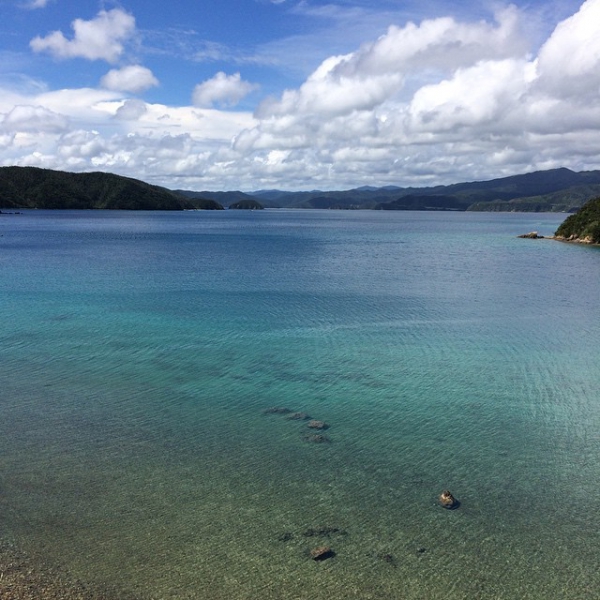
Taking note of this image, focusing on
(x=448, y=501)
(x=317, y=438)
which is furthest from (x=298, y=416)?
(x=448, y=501)

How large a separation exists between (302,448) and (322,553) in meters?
6.31

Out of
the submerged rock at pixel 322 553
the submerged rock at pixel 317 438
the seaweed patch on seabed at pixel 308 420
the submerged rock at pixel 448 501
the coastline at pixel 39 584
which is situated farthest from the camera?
the seaweed patch on seabed at pixel 308 420

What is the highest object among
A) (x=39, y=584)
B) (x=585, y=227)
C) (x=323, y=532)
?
(x=585, y=227)

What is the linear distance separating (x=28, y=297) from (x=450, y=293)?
41.1 metres

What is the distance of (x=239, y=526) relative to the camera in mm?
14898

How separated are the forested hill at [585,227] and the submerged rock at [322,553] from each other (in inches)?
5050

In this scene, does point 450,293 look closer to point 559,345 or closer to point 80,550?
point 559,345

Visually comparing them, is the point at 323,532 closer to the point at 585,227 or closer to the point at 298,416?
the point at 298,416

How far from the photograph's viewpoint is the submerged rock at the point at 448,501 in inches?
635

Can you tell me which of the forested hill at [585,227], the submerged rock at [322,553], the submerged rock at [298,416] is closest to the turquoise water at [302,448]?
the submerged rock at [322,553]

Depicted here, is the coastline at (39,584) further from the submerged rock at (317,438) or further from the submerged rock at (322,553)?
the submerged rock at (317,438)

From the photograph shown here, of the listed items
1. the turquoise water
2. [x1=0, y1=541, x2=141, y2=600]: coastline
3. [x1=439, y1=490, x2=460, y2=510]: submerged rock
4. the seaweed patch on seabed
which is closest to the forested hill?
the turquoise water

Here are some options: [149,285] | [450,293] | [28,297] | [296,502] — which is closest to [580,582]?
[296,502]

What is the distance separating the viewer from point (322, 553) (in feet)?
45.0
